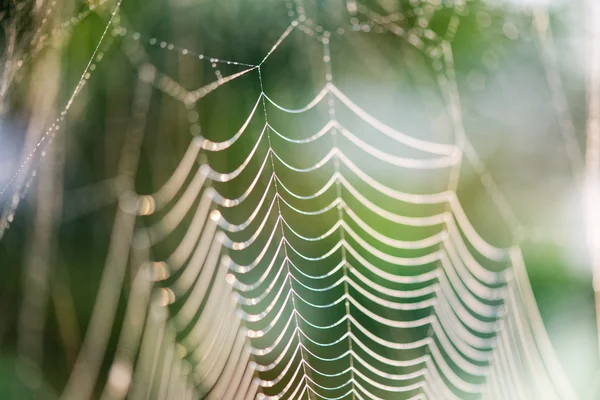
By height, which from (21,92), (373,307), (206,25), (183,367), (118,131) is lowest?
(183,367)

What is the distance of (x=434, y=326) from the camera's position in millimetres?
1027

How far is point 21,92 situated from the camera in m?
0.71

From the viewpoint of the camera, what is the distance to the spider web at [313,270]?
0.93m

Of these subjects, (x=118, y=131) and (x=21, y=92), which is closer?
(x=21, y=92)

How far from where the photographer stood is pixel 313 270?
1048 mm

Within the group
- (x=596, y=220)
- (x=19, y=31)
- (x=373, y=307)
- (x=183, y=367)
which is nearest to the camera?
(x=19, y=31)

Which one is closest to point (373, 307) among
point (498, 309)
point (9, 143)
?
point (498, 309)

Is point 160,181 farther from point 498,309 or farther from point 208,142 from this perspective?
point 498,309

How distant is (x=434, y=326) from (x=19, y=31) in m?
0.82

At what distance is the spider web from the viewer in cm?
93

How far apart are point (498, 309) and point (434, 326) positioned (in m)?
0.12

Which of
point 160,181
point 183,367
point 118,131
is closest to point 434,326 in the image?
point 183,367

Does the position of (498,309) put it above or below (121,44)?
below

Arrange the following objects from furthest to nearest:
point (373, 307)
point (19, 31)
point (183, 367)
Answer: point (373, 307) → point (183, 367) → point (19, 31)
